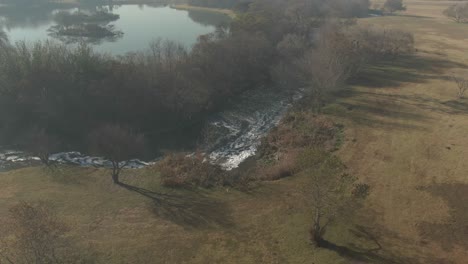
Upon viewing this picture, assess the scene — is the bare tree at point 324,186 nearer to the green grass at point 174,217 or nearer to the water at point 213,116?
the green grass at point 174,217

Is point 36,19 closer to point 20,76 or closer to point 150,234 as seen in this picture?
point 20,76

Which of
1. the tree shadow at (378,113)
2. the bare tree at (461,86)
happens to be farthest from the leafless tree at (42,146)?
the bare tree at (461,86)

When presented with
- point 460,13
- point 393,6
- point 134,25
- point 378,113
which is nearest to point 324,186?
point 378,113

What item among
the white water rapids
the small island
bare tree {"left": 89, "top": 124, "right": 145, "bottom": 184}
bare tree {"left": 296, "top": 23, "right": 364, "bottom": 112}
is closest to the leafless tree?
the white water rapids

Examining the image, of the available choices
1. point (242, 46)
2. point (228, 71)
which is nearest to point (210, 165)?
point (228, 71)

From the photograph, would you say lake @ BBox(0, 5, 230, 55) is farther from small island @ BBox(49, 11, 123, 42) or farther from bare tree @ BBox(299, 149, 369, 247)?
bare tree @ BBox(299, 149, 369, 247)

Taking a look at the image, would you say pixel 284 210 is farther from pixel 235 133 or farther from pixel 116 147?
pixel 235 133
